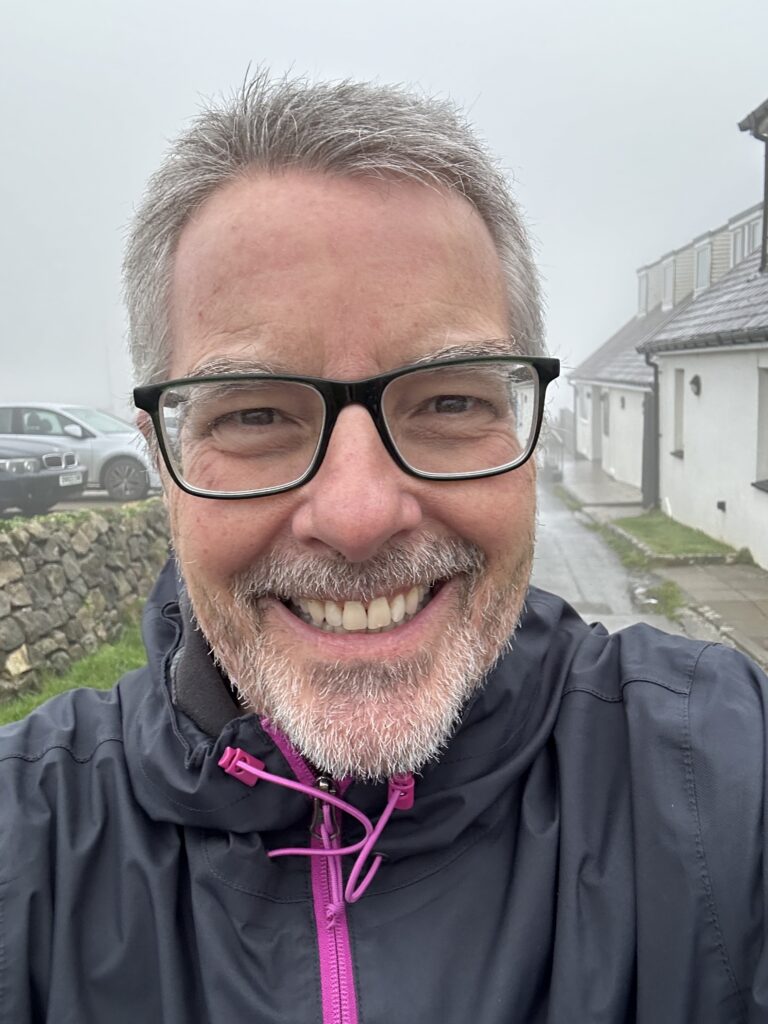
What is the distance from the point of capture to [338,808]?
4.07ft

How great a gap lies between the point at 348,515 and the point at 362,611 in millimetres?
192

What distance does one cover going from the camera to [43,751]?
129cm

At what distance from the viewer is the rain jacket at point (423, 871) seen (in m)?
1.13

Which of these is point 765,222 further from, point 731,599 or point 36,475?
point 36,475

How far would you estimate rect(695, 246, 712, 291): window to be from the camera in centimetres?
1902

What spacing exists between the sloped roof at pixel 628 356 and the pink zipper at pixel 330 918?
13058 mm

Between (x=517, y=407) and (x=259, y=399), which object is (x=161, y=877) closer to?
(x=259, y=399)

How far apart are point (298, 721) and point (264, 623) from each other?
0.18 meters

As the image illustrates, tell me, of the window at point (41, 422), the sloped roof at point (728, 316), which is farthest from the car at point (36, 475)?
the sloped roof at point (728, 316)

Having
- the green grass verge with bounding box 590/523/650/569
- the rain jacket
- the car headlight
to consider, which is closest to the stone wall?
the car headlight

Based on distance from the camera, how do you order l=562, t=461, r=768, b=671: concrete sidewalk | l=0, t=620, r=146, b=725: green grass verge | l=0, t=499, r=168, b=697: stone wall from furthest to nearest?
1. l=562, t=461, r=768, b=671: concrete sidewalk
2. l=0, t=499, r=168, b=697: stone wall
3. l=0, t=620, r=146, b=725: green grass verge

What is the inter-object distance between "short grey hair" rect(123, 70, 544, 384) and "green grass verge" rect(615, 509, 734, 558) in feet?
30.4

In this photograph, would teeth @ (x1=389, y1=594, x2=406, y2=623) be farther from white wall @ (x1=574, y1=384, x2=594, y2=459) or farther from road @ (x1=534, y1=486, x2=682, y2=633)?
white wall @ (x1=574, y1=384, x2=594, y2=459)

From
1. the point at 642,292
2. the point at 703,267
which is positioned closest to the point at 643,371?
the point at 703,267
